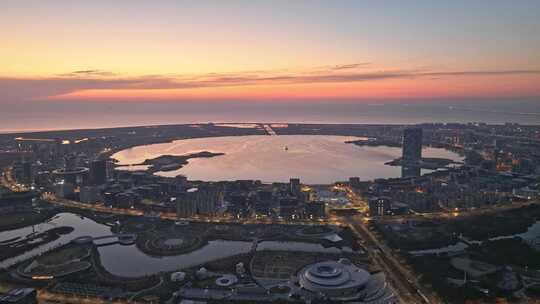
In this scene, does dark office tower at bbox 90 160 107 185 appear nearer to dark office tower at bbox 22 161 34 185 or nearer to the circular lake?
dark office tower at bbox 22 161 34 185

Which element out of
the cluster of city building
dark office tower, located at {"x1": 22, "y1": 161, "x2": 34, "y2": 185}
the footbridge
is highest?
dark office tower, located at {"x1": 22, "y1": 161, "x2": 34, "y2": 185}

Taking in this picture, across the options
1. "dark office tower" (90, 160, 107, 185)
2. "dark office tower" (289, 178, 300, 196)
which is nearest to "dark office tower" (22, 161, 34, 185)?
"dark office tower" (90, 160, 107, 185)

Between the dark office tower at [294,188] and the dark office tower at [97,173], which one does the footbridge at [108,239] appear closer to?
the dark office tower at [294,188]

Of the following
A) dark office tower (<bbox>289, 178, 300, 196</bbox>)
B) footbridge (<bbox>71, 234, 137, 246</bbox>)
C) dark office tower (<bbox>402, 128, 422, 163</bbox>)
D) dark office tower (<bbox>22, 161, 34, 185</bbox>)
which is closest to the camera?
footbridge (<bbox>71, 234, 137, 246</bbox>)

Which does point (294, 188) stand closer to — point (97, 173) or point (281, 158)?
point (97, 173)

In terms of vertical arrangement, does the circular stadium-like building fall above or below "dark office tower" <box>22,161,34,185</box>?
below

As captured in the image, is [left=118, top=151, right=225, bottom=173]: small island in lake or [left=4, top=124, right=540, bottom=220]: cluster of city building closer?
[left=4, top=124, right=540, bottom=220]: cluster of city building

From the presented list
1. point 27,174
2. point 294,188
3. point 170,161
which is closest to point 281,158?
point 170,161

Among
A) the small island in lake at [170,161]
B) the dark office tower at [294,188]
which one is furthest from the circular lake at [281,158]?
the dark office tower at [294,188]
